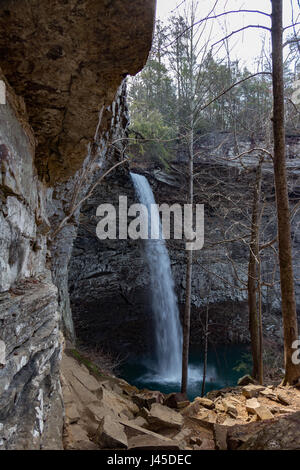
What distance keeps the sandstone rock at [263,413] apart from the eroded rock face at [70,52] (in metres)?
4.08

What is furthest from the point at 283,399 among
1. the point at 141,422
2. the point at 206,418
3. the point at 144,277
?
the point at 144,277

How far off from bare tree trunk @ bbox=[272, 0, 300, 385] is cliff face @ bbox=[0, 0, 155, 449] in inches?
141

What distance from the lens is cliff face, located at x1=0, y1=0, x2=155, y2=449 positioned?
5.03 ft

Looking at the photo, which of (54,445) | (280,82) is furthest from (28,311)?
(280,82)

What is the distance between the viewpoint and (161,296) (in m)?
14.8

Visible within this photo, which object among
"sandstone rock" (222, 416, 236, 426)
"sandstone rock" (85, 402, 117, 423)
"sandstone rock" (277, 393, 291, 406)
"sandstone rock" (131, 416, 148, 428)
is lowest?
"sandstone rock" (222, 416, 236, 426)

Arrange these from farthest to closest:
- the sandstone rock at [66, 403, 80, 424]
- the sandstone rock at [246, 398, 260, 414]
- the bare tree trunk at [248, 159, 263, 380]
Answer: the bare tree trunk at [248, 159, 263, 380]
the sandstone rock at [246, 398, 260, 414]
the sandstone rock at [66, 403, 80, 424]

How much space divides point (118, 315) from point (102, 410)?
11.4 meters

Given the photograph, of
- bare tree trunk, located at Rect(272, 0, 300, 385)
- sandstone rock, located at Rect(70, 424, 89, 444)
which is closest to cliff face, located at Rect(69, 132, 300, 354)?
bare tree trunk, located at Rect(272, 0, 300, 385)

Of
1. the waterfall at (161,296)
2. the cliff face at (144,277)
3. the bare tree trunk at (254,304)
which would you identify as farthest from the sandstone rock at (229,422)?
the waterfall at (161,296)

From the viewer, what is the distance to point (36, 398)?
1.80 meters

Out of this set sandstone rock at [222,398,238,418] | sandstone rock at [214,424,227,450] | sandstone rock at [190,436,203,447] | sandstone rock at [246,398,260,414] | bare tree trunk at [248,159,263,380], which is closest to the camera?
sandstone rock at [214,424,227,450]

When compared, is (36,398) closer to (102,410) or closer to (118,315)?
(102,410)

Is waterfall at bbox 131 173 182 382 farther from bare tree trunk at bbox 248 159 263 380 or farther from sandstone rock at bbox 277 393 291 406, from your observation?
sandstone rock at bbox 277 393 291 406
